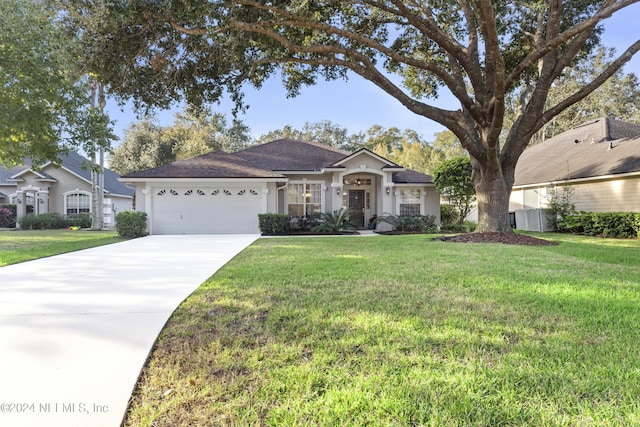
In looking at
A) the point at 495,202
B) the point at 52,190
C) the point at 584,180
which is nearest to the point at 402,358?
the point at 495,202

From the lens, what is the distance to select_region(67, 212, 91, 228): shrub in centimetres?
2089

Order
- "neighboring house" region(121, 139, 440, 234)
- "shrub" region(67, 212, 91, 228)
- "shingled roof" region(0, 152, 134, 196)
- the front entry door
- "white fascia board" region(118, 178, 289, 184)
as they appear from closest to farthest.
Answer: "white fascia board" region(118, 178, 289, 184), "neighboring house" region(121, 139, 440, 234), the front entry door, "shrub" region(67, 212, 91, 228), "shingled roof" region(0, 152, 134, 196)

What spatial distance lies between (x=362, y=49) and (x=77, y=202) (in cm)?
2048

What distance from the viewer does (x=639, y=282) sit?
473 centimetres

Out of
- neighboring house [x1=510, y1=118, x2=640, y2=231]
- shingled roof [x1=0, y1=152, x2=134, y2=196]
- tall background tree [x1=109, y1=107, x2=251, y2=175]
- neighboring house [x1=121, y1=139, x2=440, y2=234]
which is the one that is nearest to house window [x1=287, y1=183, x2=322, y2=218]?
neighboring house [x1=121, y1=139, x2=440, y2=234]

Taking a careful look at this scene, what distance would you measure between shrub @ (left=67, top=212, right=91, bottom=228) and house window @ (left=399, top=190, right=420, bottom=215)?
748 inches

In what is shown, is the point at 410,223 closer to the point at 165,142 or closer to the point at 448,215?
the point at 448,215

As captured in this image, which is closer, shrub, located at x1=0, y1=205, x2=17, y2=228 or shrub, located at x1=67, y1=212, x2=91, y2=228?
shrub, located at x1=0, y1=205, x2=17, y2=228

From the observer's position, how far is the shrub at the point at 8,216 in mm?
20672

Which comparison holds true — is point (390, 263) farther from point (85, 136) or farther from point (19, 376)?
point (85, 136)

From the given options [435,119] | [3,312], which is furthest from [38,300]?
[435,119]

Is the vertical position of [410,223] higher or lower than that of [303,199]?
lower

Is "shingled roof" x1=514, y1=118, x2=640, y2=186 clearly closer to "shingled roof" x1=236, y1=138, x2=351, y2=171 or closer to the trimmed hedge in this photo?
the trimmed hedge

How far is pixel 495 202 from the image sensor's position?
35.3 ft
